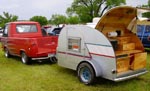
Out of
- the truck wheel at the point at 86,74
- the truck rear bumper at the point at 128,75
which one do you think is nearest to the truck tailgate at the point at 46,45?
the truck wheel at the point at 86,74

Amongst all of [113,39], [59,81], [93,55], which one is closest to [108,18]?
[113,39]

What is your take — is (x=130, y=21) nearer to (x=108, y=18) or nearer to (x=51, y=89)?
(x=108, y=18)

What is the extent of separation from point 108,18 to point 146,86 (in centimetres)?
226

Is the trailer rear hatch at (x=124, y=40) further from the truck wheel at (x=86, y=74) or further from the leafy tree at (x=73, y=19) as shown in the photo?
the leafy tree at (x=73, y=19)

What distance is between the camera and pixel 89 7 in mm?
64625

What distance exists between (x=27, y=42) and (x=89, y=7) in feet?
181

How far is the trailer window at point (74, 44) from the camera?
8.13m

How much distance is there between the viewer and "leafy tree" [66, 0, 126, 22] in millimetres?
63688

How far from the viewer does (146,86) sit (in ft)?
25.3

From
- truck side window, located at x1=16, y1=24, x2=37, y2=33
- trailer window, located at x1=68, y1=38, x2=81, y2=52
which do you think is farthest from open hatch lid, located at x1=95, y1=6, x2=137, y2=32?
truck side window, located at x1=16, y1=24, x2=37, y2=33

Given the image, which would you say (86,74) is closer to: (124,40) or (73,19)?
(124,40)

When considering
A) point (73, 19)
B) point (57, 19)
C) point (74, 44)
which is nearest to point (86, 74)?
point (74, 44)

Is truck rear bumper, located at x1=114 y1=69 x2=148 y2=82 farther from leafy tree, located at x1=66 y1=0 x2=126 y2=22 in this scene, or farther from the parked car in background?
leafy tree, located at x1=66 y1=0 x2=126 y2=22

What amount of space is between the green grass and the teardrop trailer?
31 cm
